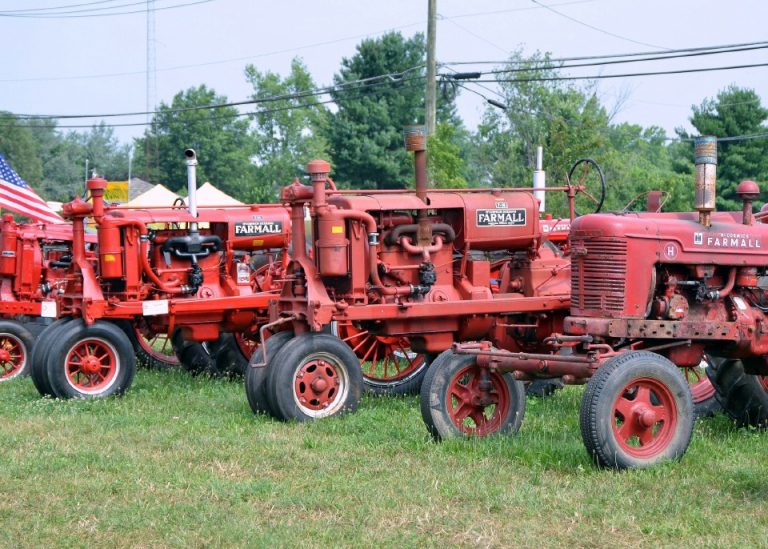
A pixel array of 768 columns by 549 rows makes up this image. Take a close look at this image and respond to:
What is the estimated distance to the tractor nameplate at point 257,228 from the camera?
39.3 ft

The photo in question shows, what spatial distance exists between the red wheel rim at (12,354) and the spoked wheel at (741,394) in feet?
25.8

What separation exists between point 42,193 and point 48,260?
5991cm

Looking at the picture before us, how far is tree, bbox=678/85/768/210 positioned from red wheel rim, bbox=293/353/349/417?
34.3 metres

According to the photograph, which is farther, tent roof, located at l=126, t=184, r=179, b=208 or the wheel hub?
tent roof, located at l=126, t=184, r=179, b=208

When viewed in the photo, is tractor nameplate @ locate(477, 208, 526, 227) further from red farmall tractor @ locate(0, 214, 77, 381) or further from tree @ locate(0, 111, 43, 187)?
tree @ locate(0, 111, 43, 187)

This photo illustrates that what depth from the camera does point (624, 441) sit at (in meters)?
6.66

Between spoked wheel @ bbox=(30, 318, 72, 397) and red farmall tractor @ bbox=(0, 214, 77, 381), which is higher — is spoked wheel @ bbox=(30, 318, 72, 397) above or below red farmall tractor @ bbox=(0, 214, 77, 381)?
below

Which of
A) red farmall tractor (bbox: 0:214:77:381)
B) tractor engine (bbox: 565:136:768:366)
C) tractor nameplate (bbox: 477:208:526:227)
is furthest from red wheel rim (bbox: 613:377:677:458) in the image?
red farmall tractor (bbox: 0:214:77:381)

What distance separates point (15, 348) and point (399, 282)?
17.4 ft

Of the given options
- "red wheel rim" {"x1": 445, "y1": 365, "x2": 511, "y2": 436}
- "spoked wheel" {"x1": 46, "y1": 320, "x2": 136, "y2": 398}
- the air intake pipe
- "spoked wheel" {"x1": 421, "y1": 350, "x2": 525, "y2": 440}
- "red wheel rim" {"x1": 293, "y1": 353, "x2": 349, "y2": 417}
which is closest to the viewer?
"spoked wheel" {"x1": 421, "y1": 350, "x2": 525, "y2": 440}

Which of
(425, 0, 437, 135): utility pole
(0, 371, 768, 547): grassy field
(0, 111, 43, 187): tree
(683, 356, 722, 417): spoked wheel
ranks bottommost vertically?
(0, 371, 768, 547): grassy field

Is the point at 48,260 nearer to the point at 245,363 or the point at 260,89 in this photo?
the point at 245,363

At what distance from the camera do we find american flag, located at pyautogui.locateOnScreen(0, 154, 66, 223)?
16203 mm

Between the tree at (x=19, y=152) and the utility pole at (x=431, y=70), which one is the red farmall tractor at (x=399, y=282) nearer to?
the utility pole at (x=431, y=70)
